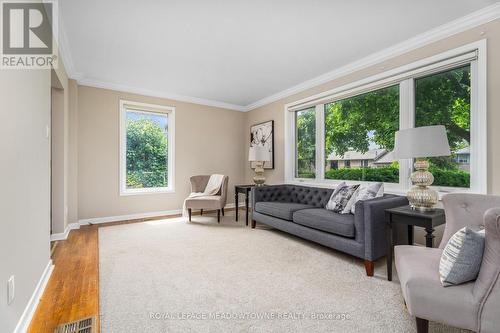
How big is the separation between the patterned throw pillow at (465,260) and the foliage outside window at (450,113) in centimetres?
181

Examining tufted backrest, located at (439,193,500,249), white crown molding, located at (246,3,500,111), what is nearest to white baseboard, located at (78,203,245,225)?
white crown molding, located at (246,3,500,111)

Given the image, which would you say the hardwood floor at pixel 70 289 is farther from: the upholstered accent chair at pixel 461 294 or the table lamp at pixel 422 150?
the table lamp at pixel 422 150

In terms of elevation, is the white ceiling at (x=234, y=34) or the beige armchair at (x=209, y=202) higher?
the white ceiling at (x=234, y=34)

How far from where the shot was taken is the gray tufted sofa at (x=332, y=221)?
2.37 m

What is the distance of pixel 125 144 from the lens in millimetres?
4617

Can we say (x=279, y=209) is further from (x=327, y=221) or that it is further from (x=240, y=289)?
(x=240, y=289)

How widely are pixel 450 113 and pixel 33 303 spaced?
4310 mm

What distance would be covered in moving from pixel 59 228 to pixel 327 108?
4511mm

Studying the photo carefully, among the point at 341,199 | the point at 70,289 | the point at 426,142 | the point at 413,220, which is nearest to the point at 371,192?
the point at 341,199

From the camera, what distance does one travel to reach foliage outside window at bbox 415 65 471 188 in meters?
2.65

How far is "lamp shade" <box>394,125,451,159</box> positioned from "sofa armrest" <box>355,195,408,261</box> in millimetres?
552

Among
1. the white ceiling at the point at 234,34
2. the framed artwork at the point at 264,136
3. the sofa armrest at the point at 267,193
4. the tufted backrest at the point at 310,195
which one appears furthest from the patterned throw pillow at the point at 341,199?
the framed artwork at the point at 264,136

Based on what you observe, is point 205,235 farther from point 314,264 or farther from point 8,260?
point 8,260

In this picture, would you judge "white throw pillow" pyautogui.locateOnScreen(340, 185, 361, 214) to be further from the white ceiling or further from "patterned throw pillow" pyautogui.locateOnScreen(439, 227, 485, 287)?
the white ceiling
